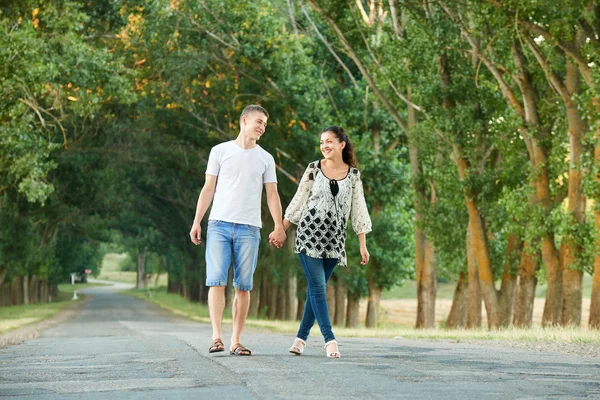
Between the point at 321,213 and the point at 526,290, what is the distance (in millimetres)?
16712

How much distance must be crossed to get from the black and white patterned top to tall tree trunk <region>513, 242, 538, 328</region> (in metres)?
16.1

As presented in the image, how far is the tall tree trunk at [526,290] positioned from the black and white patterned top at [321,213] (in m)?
16.1

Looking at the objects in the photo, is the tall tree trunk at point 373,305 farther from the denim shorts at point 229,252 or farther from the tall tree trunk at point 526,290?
the denim shorts at point 229,252

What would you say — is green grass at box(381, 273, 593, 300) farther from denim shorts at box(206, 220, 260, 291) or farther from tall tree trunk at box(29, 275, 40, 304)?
denim shorts at box(206, 220, 260, 291)

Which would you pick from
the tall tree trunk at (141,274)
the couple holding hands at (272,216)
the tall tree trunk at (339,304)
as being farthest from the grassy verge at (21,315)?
the tall tree trunk at (141,274)

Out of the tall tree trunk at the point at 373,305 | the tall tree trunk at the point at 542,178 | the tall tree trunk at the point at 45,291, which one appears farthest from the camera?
the tall tree trunk at the point at 45,291

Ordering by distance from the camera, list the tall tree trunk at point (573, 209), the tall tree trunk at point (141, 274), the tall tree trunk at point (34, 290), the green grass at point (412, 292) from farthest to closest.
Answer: the tall tree trunk at point (141, 274) → the green grass at point (412, 292) → the tall tree trunk at point (34, 290) → the tall tree trunk at point (573, 209)

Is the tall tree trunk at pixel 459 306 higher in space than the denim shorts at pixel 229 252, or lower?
lower

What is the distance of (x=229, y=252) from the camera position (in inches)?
385

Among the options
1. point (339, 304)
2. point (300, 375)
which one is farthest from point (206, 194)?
point (339, 304)

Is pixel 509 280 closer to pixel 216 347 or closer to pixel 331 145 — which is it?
pixel 216 347

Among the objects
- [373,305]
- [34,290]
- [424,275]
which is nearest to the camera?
[424,275]

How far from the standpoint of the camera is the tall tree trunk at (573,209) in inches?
822

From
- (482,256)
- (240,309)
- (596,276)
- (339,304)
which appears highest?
(482,256)
